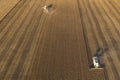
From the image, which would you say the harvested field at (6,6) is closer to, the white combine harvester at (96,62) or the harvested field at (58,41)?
the harvested field at (58,41)

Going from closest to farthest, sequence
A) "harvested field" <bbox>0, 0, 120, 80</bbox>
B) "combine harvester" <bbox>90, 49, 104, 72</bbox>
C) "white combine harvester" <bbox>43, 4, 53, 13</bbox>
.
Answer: "harvested field" <bbox>0, 0, 120, 80</bbox>
"combine harvester" <bbox>90, 49, 104, 72</bbox>
"white combine harvester" <bbox>43, 4, 53, 13</bbox>

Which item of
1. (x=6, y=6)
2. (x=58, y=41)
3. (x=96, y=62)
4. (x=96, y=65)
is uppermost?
(x=6, y=6)

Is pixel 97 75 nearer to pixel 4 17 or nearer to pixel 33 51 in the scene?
pixel 33 51

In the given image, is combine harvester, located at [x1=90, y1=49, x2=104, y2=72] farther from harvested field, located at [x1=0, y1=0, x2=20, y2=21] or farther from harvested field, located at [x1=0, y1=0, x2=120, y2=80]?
harvested field, located at [x1=0, y1=0, x2=20, y2=21]

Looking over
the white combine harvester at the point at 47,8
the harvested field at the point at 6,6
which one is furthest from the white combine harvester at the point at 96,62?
the harvested field at the point at 6,6

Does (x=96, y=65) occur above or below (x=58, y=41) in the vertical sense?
below

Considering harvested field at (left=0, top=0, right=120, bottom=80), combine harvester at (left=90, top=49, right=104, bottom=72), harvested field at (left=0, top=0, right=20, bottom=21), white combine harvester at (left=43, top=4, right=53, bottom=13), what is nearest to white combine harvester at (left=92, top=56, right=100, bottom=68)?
combine harvester at (left=90, top=49, right=104, bottom=72)

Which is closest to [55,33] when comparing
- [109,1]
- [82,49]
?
[82,49]

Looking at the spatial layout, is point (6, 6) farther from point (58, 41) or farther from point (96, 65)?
point (96, 65)

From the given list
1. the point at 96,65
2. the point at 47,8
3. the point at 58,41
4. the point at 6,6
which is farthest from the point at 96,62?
the point at 6,6
